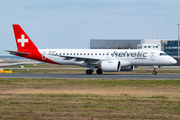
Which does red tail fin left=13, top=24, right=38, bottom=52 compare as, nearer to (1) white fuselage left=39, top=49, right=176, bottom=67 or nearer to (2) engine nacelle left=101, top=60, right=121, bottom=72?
(1) white fuselage left=39, top=49, right=176, bottom=67

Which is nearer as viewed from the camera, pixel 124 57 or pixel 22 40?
pixel 124 57

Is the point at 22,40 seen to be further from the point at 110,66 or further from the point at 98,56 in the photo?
the point at 110,66

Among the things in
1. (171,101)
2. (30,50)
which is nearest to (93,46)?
(30,50)

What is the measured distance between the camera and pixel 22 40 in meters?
43.8

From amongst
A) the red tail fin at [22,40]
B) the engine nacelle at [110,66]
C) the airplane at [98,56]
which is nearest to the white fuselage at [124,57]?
the airplane at [98,56]

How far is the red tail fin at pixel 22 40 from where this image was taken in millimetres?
43594

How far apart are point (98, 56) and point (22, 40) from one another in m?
12.3

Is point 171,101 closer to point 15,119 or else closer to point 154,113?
point 154,113

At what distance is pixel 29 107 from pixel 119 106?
4.33 m

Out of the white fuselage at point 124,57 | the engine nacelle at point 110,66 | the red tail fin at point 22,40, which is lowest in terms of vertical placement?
the engine nacelle at point 110,66

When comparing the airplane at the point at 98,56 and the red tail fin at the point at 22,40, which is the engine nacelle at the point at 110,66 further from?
the red tail fin at the point at 22,40

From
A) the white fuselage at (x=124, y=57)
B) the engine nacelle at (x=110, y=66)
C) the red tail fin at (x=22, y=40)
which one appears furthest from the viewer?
the red tail fin at (x=22, y=40)

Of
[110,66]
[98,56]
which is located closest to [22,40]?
[98,56]

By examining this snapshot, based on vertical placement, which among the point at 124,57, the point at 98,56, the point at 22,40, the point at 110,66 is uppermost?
the point at 22,40
